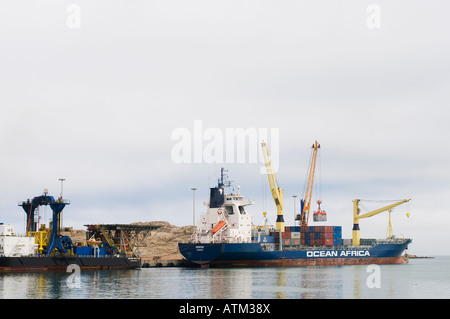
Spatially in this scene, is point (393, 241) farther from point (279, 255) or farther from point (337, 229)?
point (279, 255)

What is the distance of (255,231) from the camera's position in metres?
108

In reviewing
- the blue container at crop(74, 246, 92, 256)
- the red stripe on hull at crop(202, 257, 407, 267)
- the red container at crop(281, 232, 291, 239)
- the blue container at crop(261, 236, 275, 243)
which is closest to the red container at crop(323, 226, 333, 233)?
the red stripe on hull at crop(202, 257, 407, 267)

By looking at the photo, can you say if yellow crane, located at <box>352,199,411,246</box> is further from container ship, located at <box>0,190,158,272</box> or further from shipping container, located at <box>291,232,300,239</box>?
container ship, located at <box>0,190,158,272</box>

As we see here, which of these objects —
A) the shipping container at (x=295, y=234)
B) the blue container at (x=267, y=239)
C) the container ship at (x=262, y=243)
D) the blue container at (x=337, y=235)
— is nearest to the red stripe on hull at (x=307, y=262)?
the container ship at (x=262, y=243)

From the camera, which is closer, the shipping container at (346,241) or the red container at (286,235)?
the red container at (286,235)

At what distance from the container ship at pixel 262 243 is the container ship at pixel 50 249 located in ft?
42.4

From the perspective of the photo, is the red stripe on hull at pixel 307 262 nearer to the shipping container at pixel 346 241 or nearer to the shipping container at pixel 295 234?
the shipping container at pixel 346 241

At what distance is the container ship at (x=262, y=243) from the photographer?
A: 329 feet

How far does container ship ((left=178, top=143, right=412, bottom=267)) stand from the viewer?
329 feet

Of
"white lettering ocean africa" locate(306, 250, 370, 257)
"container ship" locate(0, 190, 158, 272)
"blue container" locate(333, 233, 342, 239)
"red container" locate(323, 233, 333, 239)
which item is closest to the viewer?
"container ship" locate(0, 190, 158, 272)

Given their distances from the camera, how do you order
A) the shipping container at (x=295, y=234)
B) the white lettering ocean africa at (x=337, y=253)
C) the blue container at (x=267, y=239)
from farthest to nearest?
the shipping container at (x=295, y=234) → the white lettering ocean africa at (x=337, y=253) → the blue container at (x=267, y=239)

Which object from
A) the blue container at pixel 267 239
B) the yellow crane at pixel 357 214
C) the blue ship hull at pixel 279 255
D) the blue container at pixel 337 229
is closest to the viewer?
the blue ship hull at pixel 279 255
